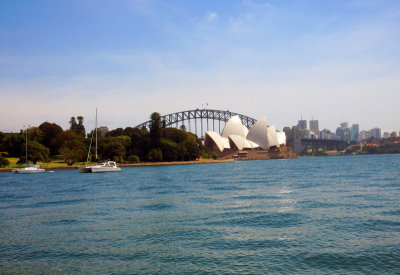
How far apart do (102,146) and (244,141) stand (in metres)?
71.5

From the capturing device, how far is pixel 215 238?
1282 centimetres

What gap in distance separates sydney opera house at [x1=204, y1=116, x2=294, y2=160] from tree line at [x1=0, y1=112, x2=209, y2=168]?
2999cm

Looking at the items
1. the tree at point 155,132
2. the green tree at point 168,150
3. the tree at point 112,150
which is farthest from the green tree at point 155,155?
the tree at point 112,150

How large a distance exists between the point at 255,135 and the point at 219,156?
16.3 metres

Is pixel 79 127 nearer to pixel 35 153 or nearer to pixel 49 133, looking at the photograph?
pixel 49 133

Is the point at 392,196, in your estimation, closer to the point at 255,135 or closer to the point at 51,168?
the point at 51,168

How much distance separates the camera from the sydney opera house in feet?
465

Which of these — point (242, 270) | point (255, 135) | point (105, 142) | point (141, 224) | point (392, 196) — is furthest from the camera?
point (255, 135)

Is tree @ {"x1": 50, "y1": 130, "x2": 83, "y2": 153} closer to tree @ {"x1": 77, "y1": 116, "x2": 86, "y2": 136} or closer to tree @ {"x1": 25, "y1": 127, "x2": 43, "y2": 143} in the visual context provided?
tree @ {"x1": 25, "y1": 127, "x2": 43, "y2": 143}

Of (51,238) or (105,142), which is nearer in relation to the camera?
(51,238)

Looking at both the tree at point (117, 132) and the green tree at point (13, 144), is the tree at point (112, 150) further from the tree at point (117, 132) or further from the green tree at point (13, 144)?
the tree at point (117, 132)

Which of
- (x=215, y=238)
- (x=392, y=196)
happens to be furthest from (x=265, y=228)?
(x=392, y=196)

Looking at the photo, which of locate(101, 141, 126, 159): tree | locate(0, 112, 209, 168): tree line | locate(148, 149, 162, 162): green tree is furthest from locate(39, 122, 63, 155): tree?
locate(148, 149, 162, 162): green tree

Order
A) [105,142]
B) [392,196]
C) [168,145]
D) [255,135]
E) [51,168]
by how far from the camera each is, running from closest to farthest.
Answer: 1. [392,196]
2. [51,168]
3. [105,142]
4. [168,145]
5. [255,135]
